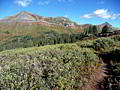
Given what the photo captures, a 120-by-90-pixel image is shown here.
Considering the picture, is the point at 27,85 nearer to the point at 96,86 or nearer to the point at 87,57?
the point at 96,86

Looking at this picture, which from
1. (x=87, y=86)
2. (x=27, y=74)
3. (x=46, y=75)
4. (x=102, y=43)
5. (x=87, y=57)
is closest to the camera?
(x=27, y=74)

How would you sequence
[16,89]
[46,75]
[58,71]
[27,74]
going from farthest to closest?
[58,71] → [46,75] → [27,74] → [16,89]

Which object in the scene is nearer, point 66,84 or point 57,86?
point 57,86

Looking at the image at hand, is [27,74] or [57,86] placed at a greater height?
[27,74]

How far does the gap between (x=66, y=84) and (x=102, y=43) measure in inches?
555

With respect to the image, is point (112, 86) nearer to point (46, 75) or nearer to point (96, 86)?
point (96, 86)

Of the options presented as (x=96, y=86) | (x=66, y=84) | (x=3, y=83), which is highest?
(x=3, y=83)

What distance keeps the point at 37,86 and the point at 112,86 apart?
4441 mm

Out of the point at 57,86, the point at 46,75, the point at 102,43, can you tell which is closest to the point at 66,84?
the point at 57,86

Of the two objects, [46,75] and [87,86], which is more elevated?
[46,75]

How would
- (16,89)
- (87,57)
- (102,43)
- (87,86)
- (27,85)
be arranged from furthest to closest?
1. (102,43)
2. (87,57)
3. (87,86)
4. (27,85)
5. (16,89)

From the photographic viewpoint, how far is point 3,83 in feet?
13.4

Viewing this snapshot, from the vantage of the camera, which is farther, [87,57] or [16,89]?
[87,57]

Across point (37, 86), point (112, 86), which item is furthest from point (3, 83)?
point (112, 86)
